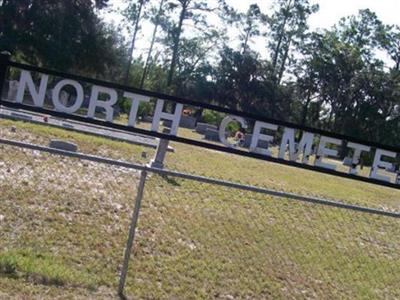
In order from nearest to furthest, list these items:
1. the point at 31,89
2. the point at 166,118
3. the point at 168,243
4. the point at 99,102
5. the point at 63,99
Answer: the point at 31,89 < the point at 99,102 < the point at 166,118 < the point at 63,99 < the point at 168,243

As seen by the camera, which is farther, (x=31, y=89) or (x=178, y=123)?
(x=178, y=123)

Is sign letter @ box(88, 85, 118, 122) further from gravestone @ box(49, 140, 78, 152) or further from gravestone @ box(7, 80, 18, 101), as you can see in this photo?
gravestone @ box(49, 140, 78, 152)

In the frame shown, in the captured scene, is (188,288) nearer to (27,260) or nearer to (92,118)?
(27,260)

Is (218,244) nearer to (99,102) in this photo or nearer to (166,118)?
(166,118)

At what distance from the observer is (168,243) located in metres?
6.83

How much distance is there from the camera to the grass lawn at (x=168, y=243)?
5461 mm

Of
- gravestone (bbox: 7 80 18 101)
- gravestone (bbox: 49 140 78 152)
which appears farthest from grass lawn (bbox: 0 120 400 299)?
gravestone (bbox: 49 140 78 152)

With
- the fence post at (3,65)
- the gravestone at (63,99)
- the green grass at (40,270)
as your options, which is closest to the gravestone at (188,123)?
the gravestone at (63,99)

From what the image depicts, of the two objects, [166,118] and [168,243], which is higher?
[166,118]

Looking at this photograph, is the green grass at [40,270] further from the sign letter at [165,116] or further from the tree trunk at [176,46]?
the tree trunk at [176,46]

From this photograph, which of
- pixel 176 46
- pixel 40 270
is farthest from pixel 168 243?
pixel 176 46

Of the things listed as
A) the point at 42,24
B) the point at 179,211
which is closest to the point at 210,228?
the point at 179,211

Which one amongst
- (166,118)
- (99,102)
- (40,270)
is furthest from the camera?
(166,118)

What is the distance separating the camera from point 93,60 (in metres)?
44.5
